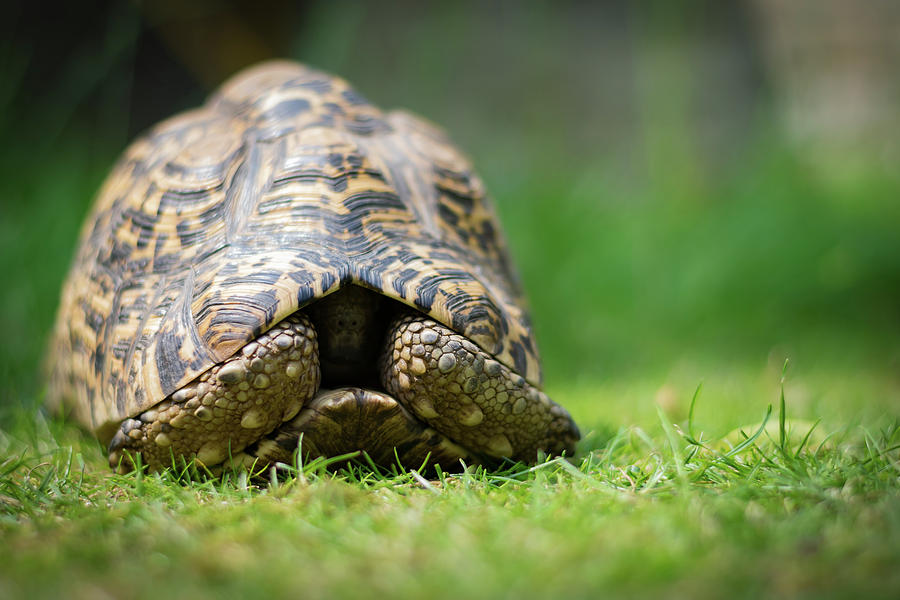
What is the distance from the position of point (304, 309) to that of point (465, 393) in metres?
0.39

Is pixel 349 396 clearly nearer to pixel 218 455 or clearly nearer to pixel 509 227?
pixel 218 455

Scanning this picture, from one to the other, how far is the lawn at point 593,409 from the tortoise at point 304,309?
0.32ft

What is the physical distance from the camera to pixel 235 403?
56.7 inches

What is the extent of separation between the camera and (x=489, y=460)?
1.68 metres

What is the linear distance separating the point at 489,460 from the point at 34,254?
99.4 inches

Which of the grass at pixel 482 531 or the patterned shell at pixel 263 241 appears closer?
the grass at pixel 482 531

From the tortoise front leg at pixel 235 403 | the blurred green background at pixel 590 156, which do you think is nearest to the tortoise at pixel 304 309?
the tortoise front leg at pixel 235 403

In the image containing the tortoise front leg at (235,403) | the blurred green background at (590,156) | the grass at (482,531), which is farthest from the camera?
the blurred green background at (590,156)

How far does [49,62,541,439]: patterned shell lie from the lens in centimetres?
151

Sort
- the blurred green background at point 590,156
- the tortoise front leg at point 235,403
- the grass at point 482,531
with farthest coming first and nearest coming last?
the blurred green background at point 590,156 < the tortoise front leg at point 235,403 < the grass at point 482,531

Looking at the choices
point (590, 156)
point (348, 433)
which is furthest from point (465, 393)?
point (590, 156)

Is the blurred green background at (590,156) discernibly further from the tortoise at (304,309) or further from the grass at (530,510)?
the tortoise at (304,309)

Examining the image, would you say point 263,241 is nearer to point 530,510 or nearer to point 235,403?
point 235,403

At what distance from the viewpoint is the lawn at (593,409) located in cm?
98
